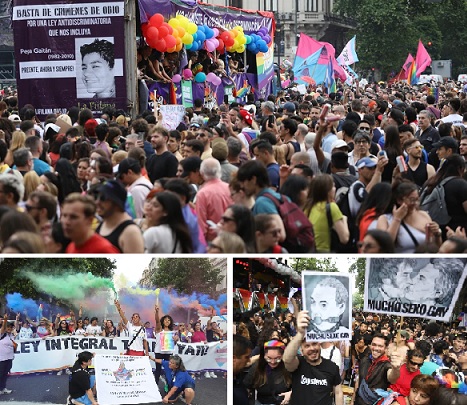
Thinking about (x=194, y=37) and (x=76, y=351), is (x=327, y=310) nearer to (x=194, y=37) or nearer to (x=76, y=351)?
(x=76, y=351)

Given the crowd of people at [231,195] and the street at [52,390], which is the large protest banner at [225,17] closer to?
the crowd of people at [231,195]

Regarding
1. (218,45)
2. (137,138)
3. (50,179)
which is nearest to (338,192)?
(50,179)

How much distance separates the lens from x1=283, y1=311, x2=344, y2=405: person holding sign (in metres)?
7.16

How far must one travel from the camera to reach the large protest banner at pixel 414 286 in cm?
698

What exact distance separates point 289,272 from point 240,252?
1.05 ft

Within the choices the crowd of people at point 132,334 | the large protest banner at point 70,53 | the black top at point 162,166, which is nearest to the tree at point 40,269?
the crowd of people at point 132,334

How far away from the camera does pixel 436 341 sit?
711 cm

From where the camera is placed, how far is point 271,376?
23.4ft

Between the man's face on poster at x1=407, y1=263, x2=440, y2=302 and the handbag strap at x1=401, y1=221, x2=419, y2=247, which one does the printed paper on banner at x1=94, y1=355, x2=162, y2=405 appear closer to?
the man's face on poster at x1=407, y1=263, x2=440, y2=302

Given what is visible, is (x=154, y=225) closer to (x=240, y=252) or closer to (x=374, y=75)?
(x=240, y=252)

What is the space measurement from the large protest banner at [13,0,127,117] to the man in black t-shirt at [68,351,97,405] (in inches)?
532

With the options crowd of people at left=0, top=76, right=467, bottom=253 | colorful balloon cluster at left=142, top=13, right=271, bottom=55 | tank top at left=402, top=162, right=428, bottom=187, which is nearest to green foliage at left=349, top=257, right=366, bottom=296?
crowd of people at left=0, top=76, right=467, bottom=253

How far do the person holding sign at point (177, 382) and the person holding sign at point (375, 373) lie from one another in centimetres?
96

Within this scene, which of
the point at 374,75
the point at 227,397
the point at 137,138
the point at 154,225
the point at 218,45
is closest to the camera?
the point at 227,397
